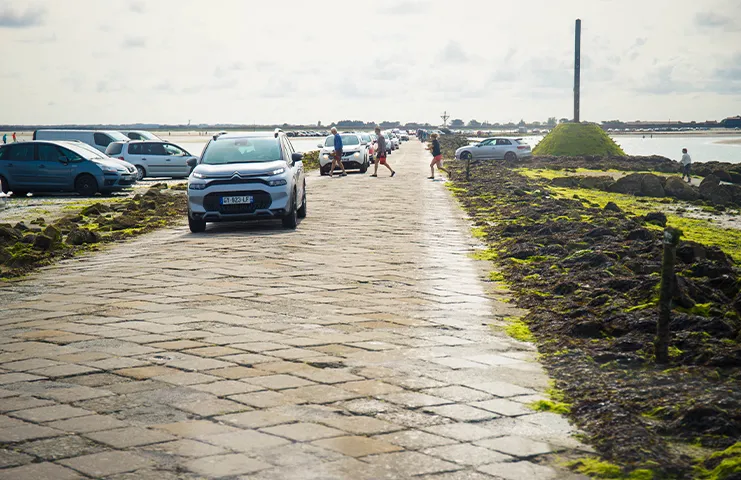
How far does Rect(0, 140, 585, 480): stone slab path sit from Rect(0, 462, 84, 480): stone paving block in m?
0.01

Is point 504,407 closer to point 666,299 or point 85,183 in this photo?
point 666,299

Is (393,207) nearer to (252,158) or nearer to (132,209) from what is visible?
(252,158)

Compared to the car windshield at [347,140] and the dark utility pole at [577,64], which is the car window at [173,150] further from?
the dark utility pole at [577,64]

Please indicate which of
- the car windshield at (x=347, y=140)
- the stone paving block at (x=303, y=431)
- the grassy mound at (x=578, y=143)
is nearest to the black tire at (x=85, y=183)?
the car windshield at (x=347, y=140)

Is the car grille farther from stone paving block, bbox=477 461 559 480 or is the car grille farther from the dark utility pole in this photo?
the dark utility pole

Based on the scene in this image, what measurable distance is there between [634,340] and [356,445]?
2.80 metres

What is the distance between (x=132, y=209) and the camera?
17.9 m

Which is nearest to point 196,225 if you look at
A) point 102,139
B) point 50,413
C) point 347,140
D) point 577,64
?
point 50,413

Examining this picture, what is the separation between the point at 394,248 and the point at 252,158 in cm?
405

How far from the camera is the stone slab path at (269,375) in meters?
4.05

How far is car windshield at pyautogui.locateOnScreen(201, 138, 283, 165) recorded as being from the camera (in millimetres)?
14648

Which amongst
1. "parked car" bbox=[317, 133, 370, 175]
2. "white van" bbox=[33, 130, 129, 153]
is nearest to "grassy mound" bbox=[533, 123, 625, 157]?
"parked car" bbox=[317, 133, 370, 175]

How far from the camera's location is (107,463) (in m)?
3.98

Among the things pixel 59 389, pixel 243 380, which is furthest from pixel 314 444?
pixel 59 389
